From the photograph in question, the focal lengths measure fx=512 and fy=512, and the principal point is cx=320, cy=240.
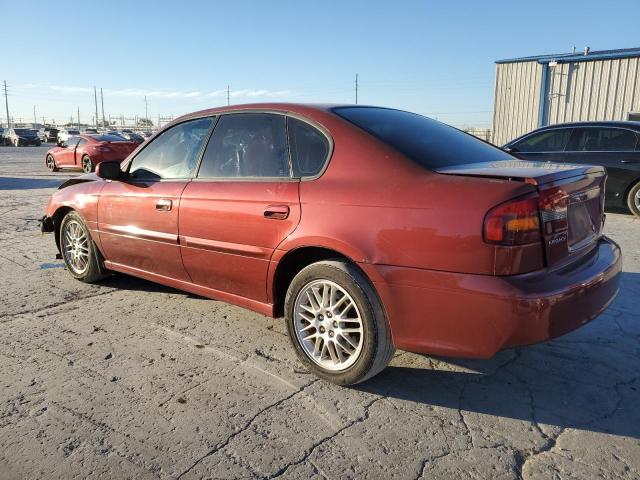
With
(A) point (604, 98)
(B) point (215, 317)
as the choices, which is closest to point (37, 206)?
(B) point (215, 317)

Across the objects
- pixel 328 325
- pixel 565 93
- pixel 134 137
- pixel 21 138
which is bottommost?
pixel 328 325

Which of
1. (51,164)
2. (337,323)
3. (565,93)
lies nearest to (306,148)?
(337,323)

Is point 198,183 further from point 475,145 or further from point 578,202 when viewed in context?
point 578,202

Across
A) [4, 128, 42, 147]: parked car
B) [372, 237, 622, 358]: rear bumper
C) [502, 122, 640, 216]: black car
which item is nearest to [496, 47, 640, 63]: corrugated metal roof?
[502, 122, 640, 216]: black car

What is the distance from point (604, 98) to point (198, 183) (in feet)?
53.7

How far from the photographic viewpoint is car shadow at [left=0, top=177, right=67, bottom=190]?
13.3m

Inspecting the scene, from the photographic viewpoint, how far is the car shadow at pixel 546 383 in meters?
2.65

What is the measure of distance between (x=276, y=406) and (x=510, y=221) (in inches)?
59.8

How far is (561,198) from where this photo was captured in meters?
2.51

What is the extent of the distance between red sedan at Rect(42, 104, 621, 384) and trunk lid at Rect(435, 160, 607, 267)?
0.04 ft

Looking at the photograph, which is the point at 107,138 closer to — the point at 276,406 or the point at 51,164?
the point at 51,164

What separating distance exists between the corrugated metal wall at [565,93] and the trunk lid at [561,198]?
15366 millimetres

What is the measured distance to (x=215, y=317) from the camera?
13.3 ft

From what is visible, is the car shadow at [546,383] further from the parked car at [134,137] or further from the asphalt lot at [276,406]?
the parked car at [134,137]
